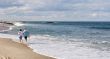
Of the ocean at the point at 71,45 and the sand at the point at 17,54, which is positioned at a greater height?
the sand at the point at 17,54

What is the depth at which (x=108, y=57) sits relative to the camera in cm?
1958

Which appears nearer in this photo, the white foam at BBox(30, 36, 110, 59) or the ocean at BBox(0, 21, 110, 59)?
the white foam at BBox(30, 36, 110, 59)

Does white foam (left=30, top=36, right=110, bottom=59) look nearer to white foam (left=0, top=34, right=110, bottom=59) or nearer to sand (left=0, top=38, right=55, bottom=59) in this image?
white foam (left=0, top=34, right=110, bottom=59)

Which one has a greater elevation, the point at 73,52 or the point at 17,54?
the point at 17,54

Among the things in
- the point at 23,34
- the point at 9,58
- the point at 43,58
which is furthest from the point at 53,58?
the point at 23,34

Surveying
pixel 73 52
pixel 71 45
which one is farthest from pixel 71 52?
pixel 71 45

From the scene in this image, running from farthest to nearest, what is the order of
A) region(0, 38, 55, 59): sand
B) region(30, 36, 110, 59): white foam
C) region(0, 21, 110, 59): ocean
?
region(0, 21, 110, 59): ocean → region(30, 36, 110, 59): white foam → region(0, 38, 55, 59): sand

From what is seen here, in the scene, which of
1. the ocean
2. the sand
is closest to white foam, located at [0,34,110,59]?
the ocean

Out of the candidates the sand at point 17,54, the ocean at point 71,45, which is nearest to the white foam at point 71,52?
the ocean at point 71,45

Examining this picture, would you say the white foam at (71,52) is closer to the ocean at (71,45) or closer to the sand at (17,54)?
the ocean at (71,45)

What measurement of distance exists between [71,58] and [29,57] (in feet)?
9.10

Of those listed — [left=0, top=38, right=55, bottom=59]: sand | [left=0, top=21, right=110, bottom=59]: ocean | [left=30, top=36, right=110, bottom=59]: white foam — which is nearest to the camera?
[left=0, top=38, right=55, bottom=59]: sand

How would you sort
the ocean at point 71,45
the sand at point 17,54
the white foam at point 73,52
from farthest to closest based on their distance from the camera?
the ocean at point 71,45, the white foam at point 73,52, the sand at point 17,54

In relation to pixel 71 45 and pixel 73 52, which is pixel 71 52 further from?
pixel 71 45
